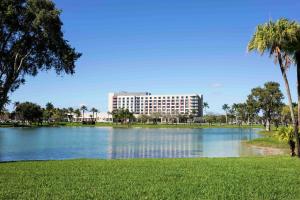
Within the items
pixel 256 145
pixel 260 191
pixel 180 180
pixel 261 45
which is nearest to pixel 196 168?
pixel 180 180

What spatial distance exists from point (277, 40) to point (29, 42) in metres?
17.1

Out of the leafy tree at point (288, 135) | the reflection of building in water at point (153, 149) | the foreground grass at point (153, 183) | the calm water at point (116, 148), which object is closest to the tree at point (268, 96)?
the calm water at point (116, 148)

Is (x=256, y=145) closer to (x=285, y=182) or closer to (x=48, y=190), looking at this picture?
(x=285, y=182)

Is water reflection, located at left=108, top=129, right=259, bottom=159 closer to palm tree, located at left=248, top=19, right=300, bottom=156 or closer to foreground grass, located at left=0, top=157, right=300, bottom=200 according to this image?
palm tree, located at left=248, top=19, right=300, bottom=156

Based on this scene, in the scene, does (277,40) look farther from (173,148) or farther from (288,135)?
(173,148)

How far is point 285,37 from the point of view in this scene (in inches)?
1115

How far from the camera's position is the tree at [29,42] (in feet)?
95.0

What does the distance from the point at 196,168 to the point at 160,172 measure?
8.24ft

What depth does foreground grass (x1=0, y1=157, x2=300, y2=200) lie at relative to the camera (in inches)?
551

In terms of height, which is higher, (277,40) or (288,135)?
(277,40)

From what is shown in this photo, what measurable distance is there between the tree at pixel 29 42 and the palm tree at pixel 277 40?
13.2 metres

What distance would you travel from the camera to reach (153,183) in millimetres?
16359

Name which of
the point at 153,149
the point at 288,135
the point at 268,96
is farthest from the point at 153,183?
the point at 268,96

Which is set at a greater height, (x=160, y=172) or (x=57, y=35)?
(x=57, y=35)
